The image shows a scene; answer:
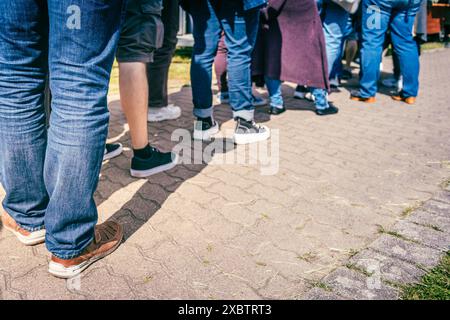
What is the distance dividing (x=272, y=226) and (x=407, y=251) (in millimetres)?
621

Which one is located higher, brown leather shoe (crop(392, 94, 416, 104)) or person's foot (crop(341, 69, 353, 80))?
person's foot (crop(341, 69, 353, 80))

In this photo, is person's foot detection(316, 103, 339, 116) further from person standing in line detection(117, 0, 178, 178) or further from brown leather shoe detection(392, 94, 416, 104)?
person standing in line detection(117, 0, 178, 178)

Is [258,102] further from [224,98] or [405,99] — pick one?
[405,99]

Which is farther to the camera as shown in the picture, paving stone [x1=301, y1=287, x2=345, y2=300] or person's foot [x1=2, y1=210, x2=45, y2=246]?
person's foot [x1=2, y1=210, x2=45, y2=246]

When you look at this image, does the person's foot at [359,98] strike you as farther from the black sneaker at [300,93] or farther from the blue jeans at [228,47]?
the blue jeans at [228,47]

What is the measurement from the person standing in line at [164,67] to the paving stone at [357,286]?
2485 millimetres

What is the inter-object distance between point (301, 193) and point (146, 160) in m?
0.98

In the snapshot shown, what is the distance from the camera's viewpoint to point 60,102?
135cm

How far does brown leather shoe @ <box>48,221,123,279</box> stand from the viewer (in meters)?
1.51

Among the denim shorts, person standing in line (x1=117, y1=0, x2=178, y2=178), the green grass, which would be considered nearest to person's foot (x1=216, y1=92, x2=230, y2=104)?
person standing in line (x1=117, y1=0, x2=178, y2=178)

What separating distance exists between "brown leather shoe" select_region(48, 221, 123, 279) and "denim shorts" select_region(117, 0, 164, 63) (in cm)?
98

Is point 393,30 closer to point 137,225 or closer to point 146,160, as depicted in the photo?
point 146,160
